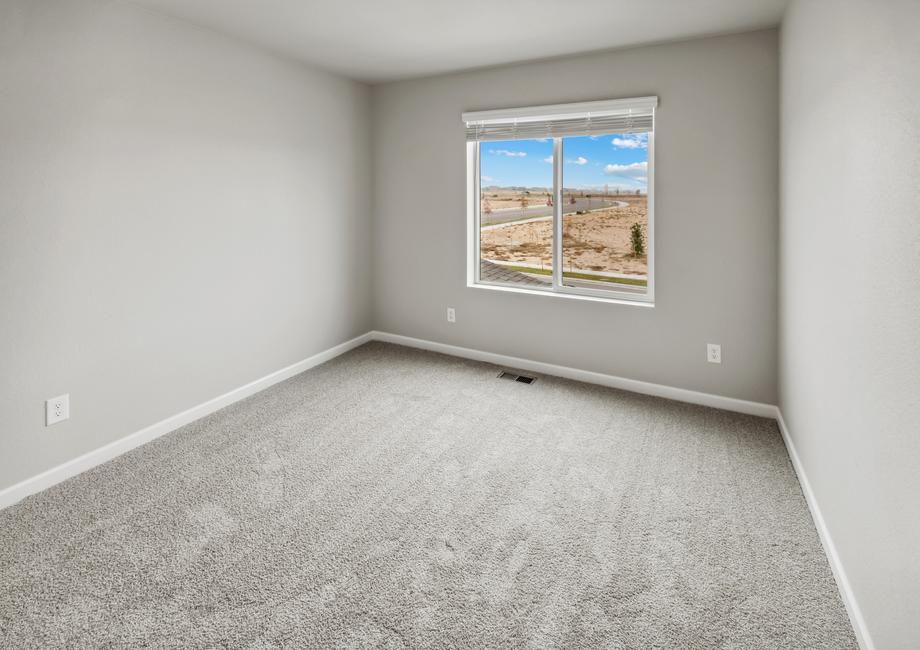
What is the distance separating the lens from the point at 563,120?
3689 millimetres

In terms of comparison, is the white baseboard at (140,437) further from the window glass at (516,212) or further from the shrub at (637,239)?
the shrub at (637,239)

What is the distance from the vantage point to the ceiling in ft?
8.74

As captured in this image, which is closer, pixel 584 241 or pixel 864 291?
pixel 864 291

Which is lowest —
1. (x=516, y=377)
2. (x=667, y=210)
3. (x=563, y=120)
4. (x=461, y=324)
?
(x=516, y=377)

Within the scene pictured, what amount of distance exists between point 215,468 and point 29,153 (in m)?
Answer: 1.71

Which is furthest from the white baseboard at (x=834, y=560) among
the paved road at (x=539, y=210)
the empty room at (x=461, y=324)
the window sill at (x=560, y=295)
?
the paved road at (x=539, y=210)

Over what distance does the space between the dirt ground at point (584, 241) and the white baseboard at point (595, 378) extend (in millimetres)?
809

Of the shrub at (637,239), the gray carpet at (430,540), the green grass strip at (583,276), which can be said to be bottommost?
the gray carpet at (430,540)

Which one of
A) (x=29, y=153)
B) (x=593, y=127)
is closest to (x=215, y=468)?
(x=29, y=153)

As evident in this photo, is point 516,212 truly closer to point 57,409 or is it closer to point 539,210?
point 539,210

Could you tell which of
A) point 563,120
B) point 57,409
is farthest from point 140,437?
point 563,120

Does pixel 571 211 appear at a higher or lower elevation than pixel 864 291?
higher

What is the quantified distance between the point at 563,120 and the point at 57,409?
3599 mm

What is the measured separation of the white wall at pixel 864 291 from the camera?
1.23 meters
